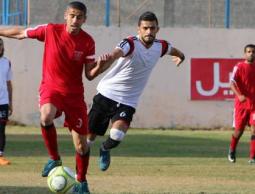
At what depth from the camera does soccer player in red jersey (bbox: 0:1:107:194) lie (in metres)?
11.3

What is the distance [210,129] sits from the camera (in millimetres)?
27891

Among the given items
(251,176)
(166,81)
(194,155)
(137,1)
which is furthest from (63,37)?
(137,1)

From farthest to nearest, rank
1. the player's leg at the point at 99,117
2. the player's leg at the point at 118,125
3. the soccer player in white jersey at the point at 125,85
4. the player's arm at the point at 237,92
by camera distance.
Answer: the player's arm at the point at 237,92 < the player's leg at the point at 99,117 < the player's leg at the point at 118,125 < the soccer player in white jersey at the point at 125,85

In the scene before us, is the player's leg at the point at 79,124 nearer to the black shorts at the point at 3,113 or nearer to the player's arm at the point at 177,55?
the player's arm at the point at 177,55

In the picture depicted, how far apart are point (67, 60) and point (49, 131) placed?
91 cm

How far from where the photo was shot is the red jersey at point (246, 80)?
17.2 meters

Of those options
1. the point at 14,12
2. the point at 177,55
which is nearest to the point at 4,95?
the point at 177,55

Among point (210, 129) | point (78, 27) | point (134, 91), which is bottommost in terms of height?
point (210, 129)

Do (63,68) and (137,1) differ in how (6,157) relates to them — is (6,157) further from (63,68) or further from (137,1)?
(137,1)

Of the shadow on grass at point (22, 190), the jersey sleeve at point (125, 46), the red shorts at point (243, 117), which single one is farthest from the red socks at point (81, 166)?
the red shorts at point (243, 117)

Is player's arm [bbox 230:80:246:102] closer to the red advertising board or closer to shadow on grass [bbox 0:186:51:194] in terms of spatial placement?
shadow on grass [bbox 0:186:51:194]

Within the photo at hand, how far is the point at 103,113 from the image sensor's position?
13.9m

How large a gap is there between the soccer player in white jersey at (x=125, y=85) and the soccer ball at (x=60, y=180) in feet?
9.11

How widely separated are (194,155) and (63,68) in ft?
24.8
